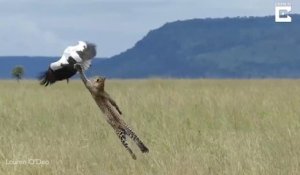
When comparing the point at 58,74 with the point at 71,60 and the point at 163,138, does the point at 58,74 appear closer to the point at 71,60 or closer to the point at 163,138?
the point at 71,60

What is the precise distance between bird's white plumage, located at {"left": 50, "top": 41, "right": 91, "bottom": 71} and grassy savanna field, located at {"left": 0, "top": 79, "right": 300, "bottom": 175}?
1596 millimetres

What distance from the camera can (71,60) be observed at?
4.00 meters

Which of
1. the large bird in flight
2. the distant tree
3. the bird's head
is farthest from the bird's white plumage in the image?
the distant tree

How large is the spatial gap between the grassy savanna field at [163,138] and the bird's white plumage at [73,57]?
1596mm

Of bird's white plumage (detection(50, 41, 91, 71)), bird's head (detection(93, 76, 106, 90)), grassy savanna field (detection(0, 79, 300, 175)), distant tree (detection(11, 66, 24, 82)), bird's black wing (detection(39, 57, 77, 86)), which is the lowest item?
distant tree (detection(11, 66, 24, 82))

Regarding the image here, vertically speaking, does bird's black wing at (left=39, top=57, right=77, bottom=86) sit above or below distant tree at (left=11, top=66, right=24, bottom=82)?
above

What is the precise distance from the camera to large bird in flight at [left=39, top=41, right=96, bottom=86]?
398 centimetres

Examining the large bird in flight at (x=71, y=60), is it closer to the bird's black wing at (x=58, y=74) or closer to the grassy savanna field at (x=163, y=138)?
the bird's black wing at (x=58, y=74)

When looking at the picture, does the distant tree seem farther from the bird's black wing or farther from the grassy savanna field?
the bird's black wing

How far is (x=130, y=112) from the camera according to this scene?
32.4ft

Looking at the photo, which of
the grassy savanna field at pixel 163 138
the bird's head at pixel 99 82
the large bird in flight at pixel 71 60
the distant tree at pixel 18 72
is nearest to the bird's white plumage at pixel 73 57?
the large bird in flight at pixel 71 60

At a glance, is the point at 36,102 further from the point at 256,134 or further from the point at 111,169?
the point at 111,169

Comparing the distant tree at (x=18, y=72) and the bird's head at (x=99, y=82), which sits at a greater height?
the bird's head at (x=99, y=82)

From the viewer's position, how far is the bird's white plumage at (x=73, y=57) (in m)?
3.98
